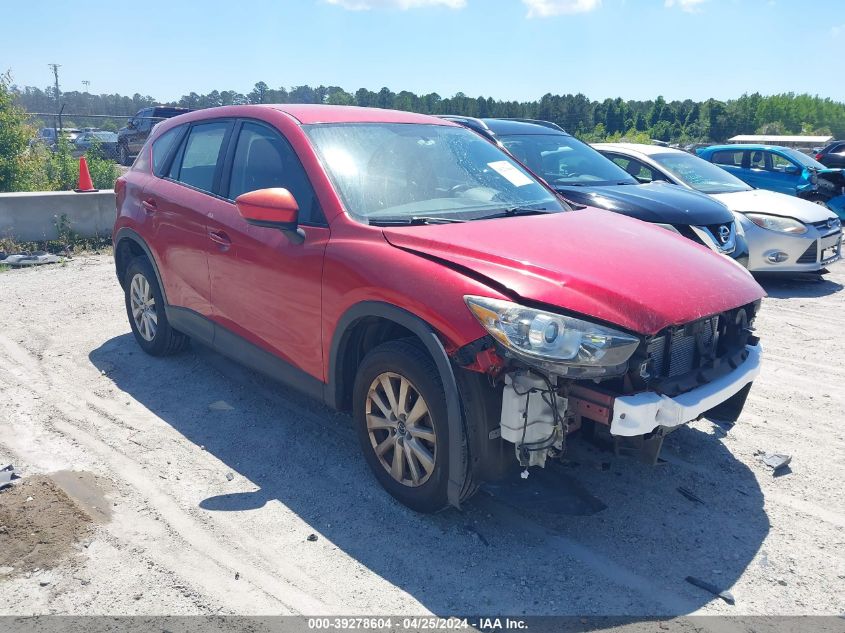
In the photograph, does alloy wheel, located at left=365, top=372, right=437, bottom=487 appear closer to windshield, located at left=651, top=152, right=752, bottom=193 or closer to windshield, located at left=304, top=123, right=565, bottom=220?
windshield, located at left=304, top=123, right=565, bottom=220

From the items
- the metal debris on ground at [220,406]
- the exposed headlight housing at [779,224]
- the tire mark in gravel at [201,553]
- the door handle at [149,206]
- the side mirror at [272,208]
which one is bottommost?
the tire mark in gravel at [201,553]

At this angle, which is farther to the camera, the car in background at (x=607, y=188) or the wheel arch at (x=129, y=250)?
the car in background at (x=607, y=188)

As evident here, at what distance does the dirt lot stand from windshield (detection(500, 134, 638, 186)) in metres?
3.55

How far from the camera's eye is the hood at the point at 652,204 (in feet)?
23.5

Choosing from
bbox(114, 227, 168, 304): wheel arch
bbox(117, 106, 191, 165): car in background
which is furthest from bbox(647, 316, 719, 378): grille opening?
bbox(117, 106, 191, 165): car in background

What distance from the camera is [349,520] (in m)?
3.47

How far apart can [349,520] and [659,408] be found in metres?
1.59

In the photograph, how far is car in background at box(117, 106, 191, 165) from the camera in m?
23.5

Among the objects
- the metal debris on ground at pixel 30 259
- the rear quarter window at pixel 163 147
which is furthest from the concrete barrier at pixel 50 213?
the rear quarter window at pixel 163 147

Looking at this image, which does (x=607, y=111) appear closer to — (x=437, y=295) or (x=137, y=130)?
(x=137, y=130)

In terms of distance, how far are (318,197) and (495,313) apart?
1424mm

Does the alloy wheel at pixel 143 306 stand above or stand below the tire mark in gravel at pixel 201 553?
above

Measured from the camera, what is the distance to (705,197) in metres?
7.99

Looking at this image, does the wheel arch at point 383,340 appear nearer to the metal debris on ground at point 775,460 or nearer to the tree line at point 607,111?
the metal debris on ground at point 775,460
